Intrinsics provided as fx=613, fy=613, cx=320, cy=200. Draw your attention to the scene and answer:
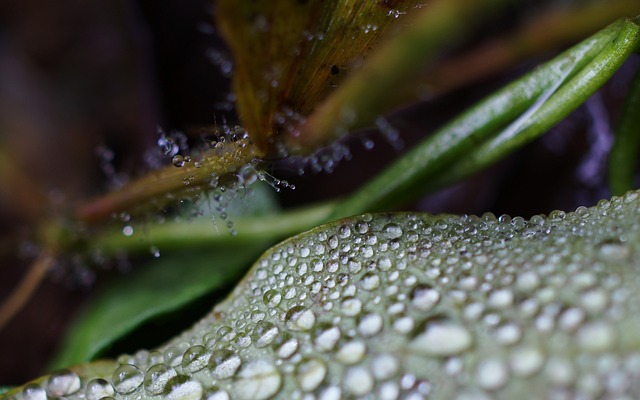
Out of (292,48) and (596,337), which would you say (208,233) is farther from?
(596,337)

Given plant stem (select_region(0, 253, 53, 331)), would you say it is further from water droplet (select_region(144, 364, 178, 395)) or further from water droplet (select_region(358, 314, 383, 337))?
water droplet (select_region(358, 314, 383, 337))

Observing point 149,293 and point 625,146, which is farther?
point 149,293

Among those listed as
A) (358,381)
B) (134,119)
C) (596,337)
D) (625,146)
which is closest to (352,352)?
(358,381)

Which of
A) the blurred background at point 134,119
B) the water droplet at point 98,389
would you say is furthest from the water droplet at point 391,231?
the blurred background at point 134,119

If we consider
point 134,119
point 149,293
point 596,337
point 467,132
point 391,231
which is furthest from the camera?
point 134,119

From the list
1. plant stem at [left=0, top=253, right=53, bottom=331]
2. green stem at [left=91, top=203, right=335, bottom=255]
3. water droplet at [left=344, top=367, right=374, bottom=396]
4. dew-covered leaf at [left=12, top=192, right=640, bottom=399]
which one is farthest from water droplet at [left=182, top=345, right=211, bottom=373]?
plant stem at [left=0, top=253, right=53, bottom=331]

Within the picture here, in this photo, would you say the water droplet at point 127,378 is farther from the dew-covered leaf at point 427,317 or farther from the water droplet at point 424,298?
the water droplet at point 424,298

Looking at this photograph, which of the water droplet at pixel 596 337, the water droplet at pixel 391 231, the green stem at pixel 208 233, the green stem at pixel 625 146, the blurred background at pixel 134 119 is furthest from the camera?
the blurred background at pixel 134 119
